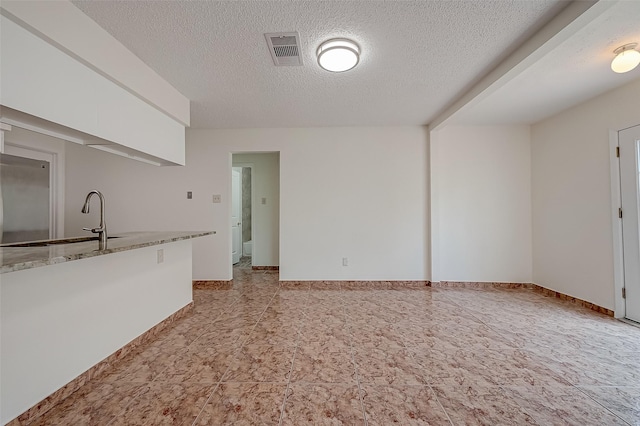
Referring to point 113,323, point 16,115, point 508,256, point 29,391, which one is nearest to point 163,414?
point 29,391

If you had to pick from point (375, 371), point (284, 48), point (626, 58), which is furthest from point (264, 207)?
point (626, 58)

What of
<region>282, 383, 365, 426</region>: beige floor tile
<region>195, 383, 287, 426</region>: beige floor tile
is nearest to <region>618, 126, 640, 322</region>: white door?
<region>282, 383, 365, 426</region>: beige floor tile

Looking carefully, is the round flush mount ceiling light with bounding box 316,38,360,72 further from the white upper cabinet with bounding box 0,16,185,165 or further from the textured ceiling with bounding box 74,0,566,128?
the white upper cabinet with bounding box 0,16,185,165

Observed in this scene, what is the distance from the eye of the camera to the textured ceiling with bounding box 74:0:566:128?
5.76ft

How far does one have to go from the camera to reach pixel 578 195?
132 inches

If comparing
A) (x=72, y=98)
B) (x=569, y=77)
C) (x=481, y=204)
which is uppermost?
(x=569, y=77)

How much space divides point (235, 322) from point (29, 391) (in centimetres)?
154

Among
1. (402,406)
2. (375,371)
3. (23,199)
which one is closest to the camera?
(402,406)

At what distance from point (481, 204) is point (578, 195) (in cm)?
108

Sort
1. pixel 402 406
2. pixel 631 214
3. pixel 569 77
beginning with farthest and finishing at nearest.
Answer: pixel 631 214
pixel 569 77
pixel 402 406

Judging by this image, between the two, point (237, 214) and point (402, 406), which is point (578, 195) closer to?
point (402, 406)

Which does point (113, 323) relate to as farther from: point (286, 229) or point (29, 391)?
point (286, 229)

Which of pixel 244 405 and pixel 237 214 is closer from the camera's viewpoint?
pixel 244 405

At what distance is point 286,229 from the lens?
4250 millimetres
